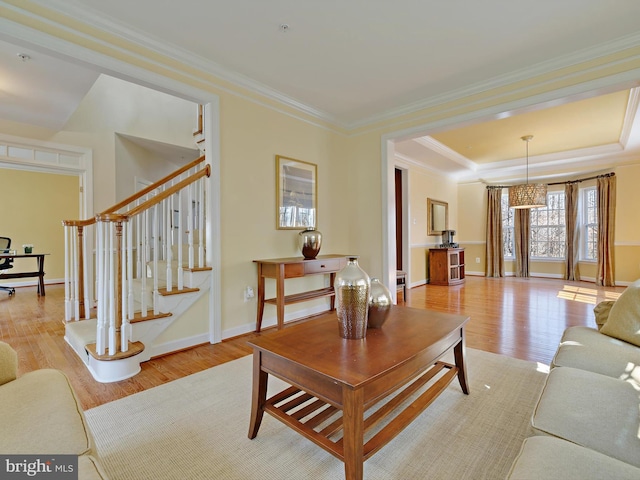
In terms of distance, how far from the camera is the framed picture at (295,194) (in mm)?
3514

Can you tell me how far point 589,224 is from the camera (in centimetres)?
637

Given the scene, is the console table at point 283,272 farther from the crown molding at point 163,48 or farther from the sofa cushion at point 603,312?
the sofa cushion at point 603,312

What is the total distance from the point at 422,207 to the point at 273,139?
4.13 meters

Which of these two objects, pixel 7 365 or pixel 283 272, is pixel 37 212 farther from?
pixel 7 365

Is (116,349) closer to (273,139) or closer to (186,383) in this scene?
(186,383)

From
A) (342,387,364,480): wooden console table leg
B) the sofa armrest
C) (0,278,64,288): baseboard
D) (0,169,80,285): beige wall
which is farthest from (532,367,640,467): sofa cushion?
(0,278,64,288): baseboard

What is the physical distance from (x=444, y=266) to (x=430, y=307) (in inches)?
88.8

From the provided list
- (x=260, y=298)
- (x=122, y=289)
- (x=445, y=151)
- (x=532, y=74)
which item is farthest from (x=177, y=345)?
(x=445, y=151)

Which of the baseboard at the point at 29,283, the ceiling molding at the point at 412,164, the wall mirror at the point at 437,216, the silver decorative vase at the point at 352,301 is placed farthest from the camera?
the wall mirror at the point at 437,216

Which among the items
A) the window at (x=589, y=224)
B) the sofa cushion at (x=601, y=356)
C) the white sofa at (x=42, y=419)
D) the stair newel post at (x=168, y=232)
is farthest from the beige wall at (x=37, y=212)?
the window at (x=589, y=224)

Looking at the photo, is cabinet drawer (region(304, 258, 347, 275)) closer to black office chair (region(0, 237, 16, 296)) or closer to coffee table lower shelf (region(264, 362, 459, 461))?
coffee table lower shelf (region(264, 362, 459, 461))

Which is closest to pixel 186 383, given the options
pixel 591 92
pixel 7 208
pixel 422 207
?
pixel 591 92

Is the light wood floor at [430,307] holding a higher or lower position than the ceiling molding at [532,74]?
lower

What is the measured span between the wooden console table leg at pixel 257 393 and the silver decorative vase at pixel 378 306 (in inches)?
25.1
